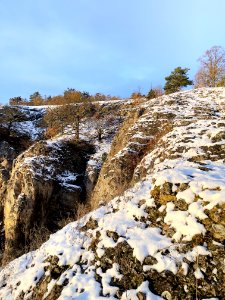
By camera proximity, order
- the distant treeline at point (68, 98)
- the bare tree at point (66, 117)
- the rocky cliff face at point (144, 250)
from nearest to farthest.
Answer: the rocky cliff face at point (144, 250), the bare tree at point (66, 117), the distant treeline at point (68, 98)

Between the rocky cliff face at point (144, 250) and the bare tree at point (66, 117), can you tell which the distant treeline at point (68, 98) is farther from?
the rocky cliff face at point (144, 250)

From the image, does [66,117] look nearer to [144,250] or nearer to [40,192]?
[40,192]

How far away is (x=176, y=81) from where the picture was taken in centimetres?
4350

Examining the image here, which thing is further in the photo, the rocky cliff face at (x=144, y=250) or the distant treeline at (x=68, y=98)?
the distant treeline at (x=68, y=98)

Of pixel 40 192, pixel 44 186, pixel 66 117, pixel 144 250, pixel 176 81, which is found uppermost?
pixel 176 81

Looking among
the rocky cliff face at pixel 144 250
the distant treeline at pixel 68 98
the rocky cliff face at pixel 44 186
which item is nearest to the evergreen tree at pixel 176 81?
the distant treeline at pixel 68 98

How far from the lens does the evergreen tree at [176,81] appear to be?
4331 cm

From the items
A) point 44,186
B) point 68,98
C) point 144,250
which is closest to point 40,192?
point 44,186

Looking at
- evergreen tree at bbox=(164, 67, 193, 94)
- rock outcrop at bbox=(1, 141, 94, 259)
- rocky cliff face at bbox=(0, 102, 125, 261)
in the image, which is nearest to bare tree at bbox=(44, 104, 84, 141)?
rocky cliff face at bbox=(0, 102, 125, 261)

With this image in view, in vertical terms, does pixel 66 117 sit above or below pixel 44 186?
above

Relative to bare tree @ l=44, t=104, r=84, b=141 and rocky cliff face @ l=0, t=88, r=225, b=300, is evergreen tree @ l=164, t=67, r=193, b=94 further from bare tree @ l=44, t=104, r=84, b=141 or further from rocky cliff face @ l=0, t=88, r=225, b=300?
rocky cliff face @ l=0, t=88, r=225, b=300

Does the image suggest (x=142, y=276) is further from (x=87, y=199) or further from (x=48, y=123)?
(x=48, y=123)

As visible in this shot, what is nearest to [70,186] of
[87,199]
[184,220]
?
[87,199]

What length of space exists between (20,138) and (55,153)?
41.7ft
